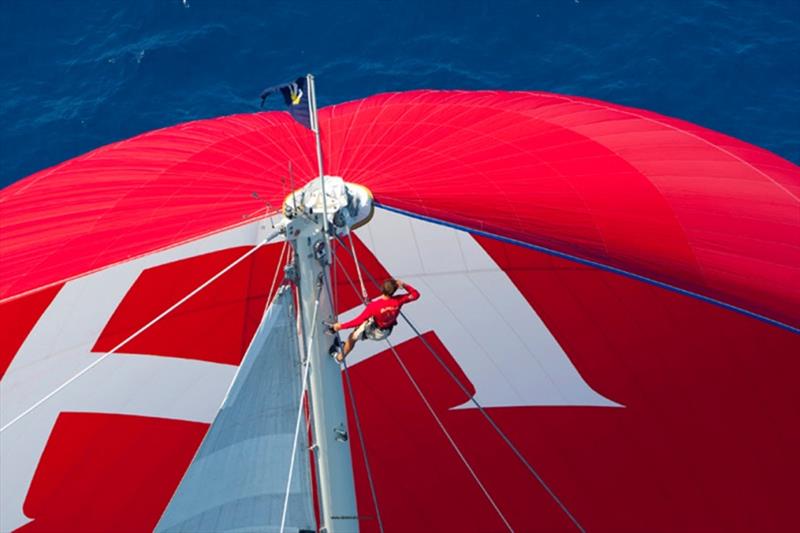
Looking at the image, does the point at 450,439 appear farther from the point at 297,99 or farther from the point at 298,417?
the point at 297,99

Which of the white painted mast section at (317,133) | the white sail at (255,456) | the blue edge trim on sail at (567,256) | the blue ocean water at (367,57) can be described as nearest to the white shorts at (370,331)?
the white sail at (255,456)

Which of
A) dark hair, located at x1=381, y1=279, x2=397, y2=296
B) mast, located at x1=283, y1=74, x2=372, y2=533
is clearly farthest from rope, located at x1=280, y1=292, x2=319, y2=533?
dark hair, located at x1=381, y1=279, x2=397, y2=296

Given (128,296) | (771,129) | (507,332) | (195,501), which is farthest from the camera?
(771,129)

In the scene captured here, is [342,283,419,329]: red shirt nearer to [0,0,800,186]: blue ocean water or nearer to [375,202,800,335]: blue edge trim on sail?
[375,202,800,335]: blue edge trim on sail

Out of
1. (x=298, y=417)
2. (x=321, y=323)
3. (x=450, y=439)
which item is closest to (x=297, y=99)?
(x=321, y=323)

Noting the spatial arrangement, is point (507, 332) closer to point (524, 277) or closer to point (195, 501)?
point (524, 277)

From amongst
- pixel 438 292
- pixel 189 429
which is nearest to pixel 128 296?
pixel 189 429
